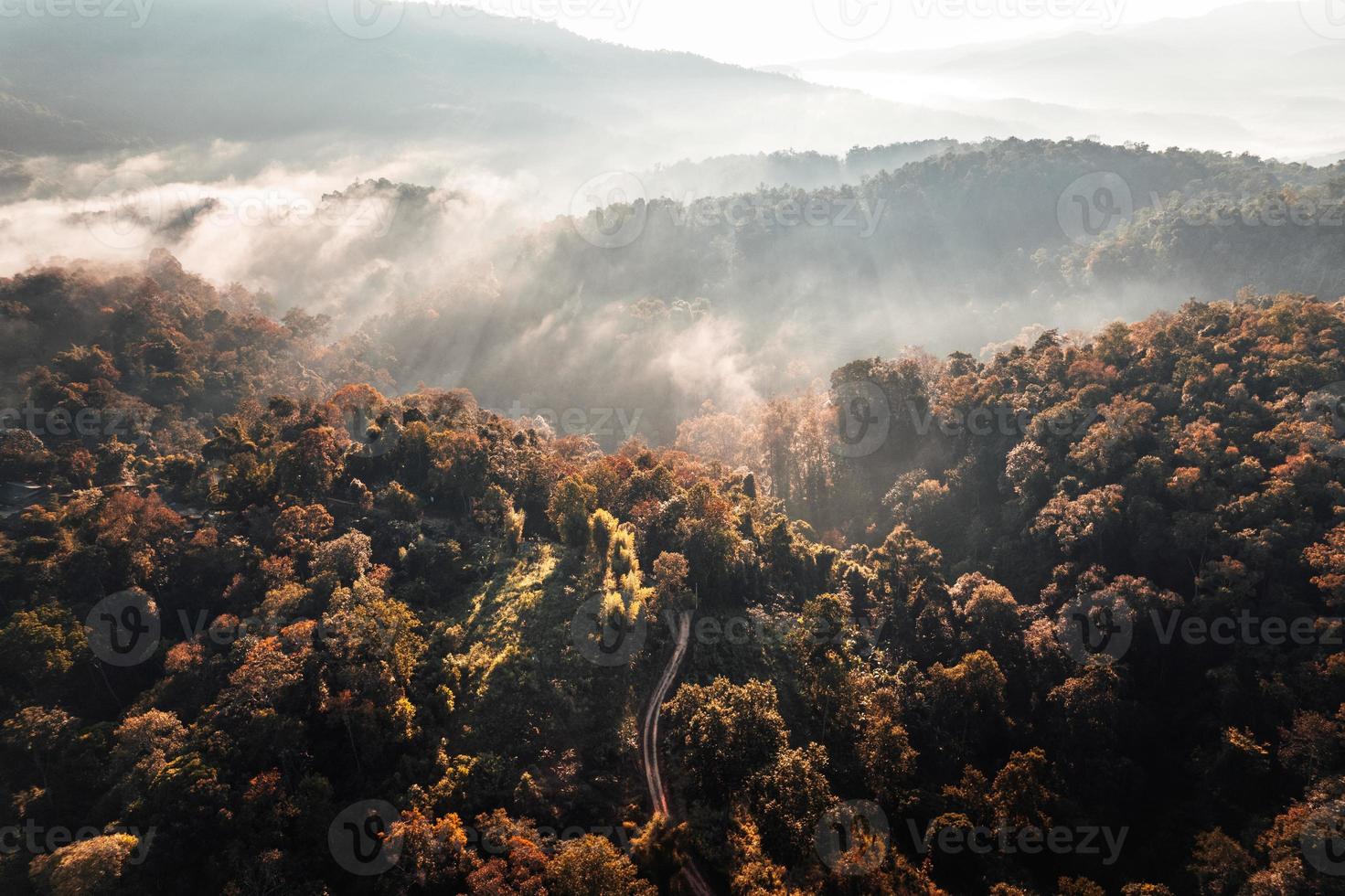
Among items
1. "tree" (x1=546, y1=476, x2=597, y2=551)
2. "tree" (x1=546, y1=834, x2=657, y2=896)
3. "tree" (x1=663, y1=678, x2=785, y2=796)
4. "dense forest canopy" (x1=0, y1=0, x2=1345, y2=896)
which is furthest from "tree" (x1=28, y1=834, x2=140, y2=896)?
"tree" (x1=546, y1=476, x2=597, y2=551)

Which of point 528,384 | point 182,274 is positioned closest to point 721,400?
point 528,384

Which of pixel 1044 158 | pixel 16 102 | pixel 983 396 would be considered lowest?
pixel 983 396

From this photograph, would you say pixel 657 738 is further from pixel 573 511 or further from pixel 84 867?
pixel 84 867

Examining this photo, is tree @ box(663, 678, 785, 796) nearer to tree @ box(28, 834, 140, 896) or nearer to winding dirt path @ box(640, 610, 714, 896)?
winding dirt path @ box(640, 610, 714, 896)

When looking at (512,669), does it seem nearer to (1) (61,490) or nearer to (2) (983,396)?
(1) (61,490)

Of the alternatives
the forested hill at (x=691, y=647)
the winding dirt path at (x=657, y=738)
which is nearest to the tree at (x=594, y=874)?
the forested hill at (x=691, y=647)

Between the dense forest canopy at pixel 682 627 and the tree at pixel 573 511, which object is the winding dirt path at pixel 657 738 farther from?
the tree at pixel 573 511
